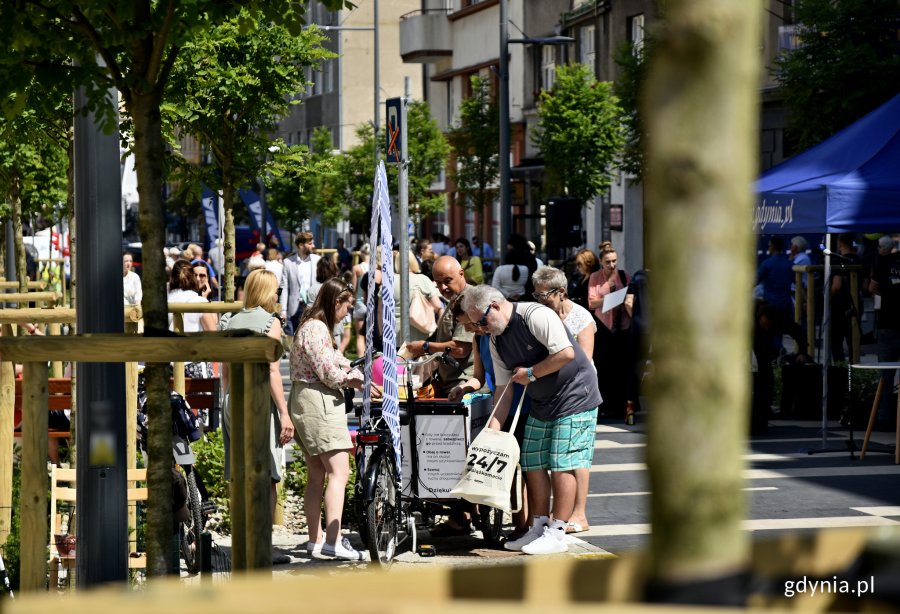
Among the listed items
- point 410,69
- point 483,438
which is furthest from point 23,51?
point 410,69

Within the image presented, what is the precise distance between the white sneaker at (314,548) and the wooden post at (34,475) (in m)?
4.28

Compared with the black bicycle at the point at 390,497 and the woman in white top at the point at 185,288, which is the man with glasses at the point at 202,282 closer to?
the woman in white top at the point at 185,288

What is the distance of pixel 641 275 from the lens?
54.9 feet

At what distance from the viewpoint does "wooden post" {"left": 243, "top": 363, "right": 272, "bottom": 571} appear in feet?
16.0

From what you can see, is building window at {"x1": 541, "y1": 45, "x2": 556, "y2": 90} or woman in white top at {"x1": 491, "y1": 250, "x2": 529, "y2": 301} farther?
building window at {"x1": 541, "y1": 45, "x2": 556, "y2": 90}

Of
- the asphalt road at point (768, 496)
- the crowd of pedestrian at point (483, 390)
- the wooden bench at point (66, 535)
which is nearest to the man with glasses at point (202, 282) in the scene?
the asphalt road at point (768, 496)

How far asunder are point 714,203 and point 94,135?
14.5 ft

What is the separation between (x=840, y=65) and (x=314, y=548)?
1724 centimetres

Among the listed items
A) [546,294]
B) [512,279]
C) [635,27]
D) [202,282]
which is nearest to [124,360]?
[546,294]

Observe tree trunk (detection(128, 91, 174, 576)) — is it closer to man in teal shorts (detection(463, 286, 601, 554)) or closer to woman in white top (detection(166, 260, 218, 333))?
man in teal shorts (detection(463, 286, 601, 554))

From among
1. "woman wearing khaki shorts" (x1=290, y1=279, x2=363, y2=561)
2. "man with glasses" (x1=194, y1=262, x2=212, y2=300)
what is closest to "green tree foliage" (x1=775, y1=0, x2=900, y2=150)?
"man with glasses" (x1=194, y1=262, x2=212, y2=300)

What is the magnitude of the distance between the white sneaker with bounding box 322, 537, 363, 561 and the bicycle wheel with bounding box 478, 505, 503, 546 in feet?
2.84

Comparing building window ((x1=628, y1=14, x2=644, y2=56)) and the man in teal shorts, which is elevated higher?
building window ((x1=628, y1=14, x2=644, y2=56))

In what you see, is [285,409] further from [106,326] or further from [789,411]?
[789,411]
